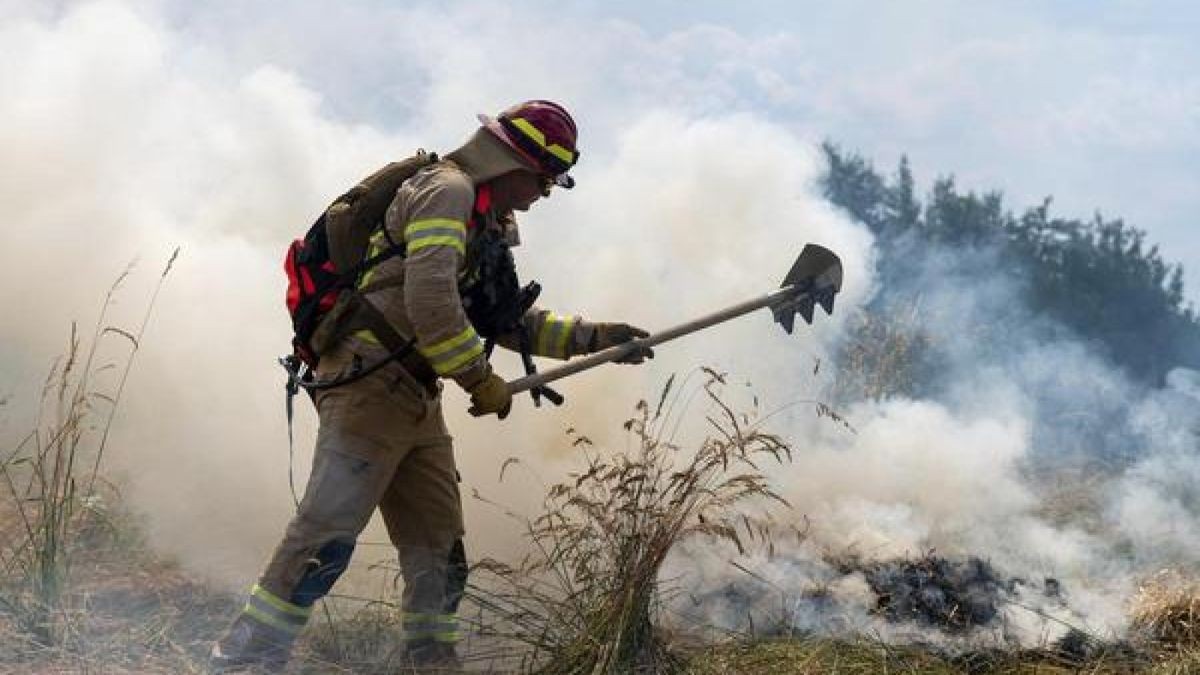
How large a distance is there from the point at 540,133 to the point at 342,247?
0.74 meters

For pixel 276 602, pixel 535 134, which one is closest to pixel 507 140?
pixel 535 134

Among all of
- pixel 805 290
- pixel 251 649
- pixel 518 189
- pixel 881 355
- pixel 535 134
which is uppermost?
pixel 881 355

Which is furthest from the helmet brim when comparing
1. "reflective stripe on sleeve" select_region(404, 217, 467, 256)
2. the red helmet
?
"reflective stripe on sleeve" select_region(404, 217, 467, 256)

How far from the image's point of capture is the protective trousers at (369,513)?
3957 mm

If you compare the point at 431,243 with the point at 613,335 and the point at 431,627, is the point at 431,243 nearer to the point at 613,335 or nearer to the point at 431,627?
the point at 613,335

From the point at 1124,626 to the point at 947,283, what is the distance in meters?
8.66

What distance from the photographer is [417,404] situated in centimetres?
424

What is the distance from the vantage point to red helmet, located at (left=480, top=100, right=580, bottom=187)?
4250mm

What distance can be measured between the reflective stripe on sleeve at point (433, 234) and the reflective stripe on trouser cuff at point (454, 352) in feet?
0.88

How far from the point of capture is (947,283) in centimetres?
1332

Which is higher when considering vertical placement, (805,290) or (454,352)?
(805,290)

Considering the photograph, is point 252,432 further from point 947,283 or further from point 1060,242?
point 1060,242

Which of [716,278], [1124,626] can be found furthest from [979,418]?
[1124,626]

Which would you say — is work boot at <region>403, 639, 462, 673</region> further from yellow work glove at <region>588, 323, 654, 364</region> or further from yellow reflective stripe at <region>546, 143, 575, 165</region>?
yellow reflective stripe at <region>546, 143, 575, 165</region>
